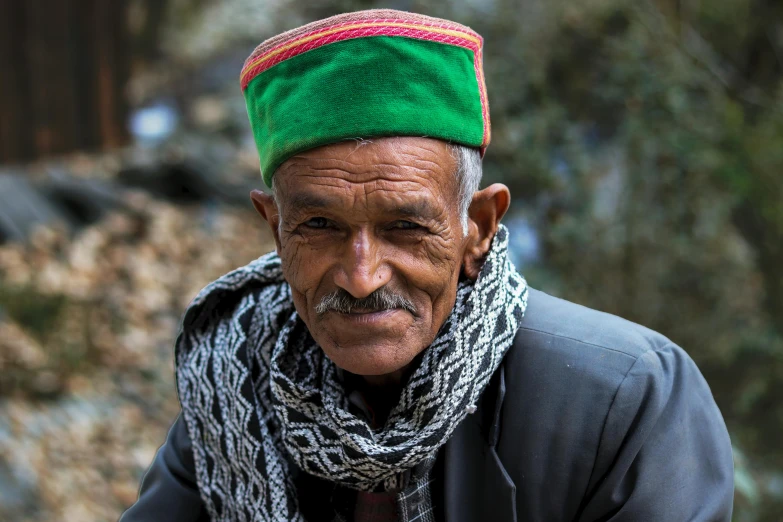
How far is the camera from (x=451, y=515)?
6.43ft

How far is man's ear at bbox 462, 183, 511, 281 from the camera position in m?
2.03

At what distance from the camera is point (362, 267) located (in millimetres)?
1798

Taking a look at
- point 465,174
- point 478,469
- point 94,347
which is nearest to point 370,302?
point 465,174

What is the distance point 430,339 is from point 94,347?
406 cm

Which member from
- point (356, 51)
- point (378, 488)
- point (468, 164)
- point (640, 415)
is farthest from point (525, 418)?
point (356, 51)

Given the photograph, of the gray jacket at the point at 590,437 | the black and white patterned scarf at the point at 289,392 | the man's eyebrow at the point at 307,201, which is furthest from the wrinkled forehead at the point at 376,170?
the gray jacket at the point at 590,437

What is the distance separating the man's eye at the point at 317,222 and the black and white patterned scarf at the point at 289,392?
394 mm

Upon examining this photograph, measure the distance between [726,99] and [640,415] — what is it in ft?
10.6

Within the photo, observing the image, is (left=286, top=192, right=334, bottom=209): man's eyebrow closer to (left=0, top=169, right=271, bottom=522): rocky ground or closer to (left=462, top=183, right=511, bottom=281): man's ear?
(left=462, top=183, right=511, bottom=281): man's ear

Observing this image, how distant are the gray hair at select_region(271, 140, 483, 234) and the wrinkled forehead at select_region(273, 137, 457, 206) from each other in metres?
0.04

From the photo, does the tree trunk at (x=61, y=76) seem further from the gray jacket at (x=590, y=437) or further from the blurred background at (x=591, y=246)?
the gray jacket at (x=590, y=437)

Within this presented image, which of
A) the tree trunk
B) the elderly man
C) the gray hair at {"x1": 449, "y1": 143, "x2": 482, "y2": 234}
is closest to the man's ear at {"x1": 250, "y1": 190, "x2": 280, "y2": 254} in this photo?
the elderly man

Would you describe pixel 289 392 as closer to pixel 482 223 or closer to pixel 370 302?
pixel 370 302

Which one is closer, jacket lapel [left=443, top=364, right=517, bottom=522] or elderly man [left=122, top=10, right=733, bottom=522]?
elderly man [left=122, top=10, right=733, bottom=522]
